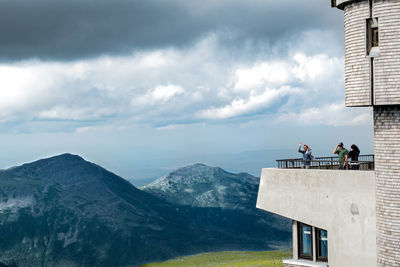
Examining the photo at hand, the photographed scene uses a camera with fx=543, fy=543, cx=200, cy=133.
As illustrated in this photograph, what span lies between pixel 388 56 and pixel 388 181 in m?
5.41

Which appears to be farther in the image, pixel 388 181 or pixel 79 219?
pixel 79 219

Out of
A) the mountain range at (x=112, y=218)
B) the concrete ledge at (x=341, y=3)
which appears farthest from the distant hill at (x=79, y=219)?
the concrete ledge at (x=341, y=3)

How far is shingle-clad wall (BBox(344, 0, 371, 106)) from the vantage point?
23750mm

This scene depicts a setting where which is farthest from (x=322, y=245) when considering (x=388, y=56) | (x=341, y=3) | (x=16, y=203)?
(x=16, y=203)

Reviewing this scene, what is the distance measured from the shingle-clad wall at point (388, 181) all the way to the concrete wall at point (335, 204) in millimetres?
833

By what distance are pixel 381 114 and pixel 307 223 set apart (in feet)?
23.8

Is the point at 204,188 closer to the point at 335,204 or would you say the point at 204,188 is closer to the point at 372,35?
the point at 335,204

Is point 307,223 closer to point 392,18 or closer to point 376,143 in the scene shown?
point 376,143

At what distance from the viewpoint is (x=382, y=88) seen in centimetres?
2323

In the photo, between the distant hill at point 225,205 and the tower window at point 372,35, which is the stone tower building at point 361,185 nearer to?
the tower window at point 372,35

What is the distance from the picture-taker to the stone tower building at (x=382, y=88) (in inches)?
908

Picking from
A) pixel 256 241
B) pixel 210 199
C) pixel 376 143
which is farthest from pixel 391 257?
pixel 210 199

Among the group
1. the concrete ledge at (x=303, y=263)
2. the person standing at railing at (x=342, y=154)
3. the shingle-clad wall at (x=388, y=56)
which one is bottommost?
the concrete ledge at (x=303, y=263)

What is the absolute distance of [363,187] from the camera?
2548 cm
